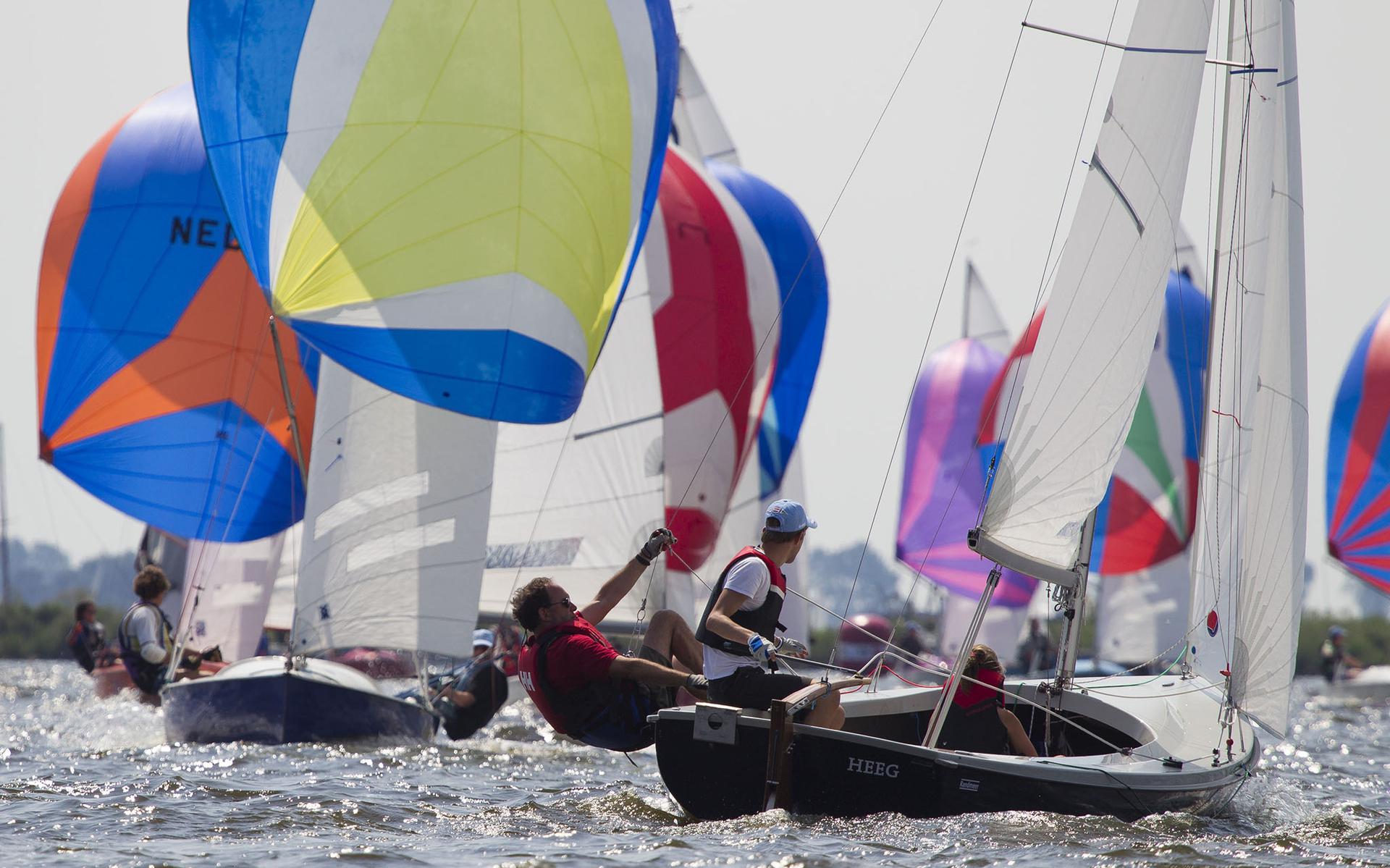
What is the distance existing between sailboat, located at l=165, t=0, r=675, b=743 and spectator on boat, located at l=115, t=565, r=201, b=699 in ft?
5.44

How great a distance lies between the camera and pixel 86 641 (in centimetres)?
1617

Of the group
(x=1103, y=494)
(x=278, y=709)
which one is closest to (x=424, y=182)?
(x=278, y=709)

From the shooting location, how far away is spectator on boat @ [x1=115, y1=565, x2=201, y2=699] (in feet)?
36.8

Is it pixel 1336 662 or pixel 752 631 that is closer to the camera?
pixel 752 631

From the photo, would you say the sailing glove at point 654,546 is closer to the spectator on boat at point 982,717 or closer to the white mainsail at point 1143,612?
the spectator on boat at point 982,717

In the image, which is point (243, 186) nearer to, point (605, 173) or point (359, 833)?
point (605, 173)

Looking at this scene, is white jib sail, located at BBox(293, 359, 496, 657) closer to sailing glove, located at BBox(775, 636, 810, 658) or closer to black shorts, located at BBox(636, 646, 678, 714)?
black shorts, located at BBox(636, 646, 678, 714)

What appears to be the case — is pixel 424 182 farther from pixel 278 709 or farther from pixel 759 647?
pixel 759 647

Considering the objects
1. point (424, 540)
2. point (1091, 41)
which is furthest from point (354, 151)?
point (1091, 41)

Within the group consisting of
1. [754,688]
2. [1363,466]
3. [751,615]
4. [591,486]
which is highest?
[1363,466]

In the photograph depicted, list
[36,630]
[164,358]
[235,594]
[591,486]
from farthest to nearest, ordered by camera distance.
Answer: [36,630] → [164,358] → [235,594] → [591,486]

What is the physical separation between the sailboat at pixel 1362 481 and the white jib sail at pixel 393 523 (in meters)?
14.5

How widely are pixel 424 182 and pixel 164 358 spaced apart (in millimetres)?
6057

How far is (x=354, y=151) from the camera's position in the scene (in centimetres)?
872
